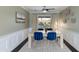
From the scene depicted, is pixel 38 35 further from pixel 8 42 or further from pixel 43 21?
pixel 43 21

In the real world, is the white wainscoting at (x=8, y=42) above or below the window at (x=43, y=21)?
below

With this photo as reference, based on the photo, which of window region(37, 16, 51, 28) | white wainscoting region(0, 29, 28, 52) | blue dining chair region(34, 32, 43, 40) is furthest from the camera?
window region(37, 16, 51, 28)

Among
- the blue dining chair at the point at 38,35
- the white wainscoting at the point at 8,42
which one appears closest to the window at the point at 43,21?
the blue dining chair at the point at 38,35

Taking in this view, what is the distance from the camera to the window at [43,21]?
10.4 meters

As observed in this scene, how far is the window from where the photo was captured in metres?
A: 10.4

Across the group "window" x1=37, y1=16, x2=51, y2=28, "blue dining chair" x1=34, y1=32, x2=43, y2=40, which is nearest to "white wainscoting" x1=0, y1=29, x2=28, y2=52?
"blue dining chair" x1=34, y1=32, x2=43, y2=40

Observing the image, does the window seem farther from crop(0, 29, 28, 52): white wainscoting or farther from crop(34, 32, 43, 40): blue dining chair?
crop(0, 29, 28, 52): white wainscoting

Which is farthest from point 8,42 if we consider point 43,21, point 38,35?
point 43,21

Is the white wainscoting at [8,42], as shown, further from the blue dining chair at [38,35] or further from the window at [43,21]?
the window at [43,21]

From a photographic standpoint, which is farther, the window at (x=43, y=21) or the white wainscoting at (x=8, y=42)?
the window at (x=43, y=21)

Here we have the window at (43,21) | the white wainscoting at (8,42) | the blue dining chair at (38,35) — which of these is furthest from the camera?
the window at (43,21)

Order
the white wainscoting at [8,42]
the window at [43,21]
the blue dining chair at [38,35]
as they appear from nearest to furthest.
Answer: the white wainscoting at [8,42], the blue dining chair at [38,35], the window at [43,21]
